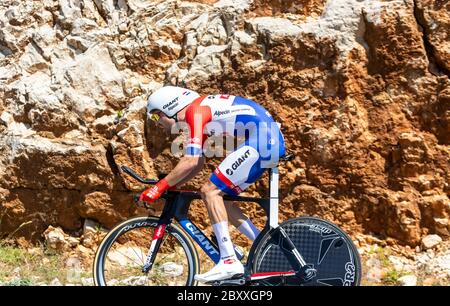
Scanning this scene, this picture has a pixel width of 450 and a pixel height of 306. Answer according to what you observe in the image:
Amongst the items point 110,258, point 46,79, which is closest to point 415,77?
point 110,258

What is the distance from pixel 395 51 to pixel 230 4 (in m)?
1.80

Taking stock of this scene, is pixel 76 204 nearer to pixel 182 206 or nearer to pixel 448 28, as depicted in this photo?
pixel 182 206

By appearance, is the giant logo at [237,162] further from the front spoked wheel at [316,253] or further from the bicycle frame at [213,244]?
the front spoked wheel at [316,253]

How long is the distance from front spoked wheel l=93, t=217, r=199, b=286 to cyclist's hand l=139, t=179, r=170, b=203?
27cm

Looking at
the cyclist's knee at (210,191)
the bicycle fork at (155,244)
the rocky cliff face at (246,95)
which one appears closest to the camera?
the cyclist's knee at (210,191)

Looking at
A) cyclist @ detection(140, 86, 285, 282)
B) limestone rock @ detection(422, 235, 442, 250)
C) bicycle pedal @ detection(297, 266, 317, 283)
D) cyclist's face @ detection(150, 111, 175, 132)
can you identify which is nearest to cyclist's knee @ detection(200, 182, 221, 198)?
cyclist @ detection(140, 86, 285, 282)

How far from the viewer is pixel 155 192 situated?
16.7ft

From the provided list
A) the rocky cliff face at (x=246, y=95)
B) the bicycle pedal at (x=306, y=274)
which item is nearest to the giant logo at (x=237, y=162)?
the bicycle pedal at (x=306, y=274)

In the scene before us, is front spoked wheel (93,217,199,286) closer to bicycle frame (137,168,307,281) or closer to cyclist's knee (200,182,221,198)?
bicycle frame (137,168,307,281)

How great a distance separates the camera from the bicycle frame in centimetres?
517

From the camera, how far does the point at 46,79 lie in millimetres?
7398

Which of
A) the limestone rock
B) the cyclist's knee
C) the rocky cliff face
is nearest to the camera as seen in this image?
the cyclist's knee

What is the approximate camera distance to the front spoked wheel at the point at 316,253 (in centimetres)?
515

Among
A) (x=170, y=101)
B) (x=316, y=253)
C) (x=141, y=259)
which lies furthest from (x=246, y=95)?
(x=316, y=253)
